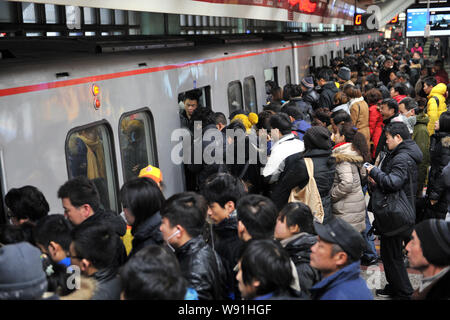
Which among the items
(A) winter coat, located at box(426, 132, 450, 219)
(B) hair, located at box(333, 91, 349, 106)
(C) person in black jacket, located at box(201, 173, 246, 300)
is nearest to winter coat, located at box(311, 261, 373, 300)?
(C) person in black jacket, located at box(201, 173, 246, 300)

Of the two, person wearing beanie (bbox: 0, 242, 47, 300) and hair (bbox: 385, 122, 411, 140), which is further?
hair (bbox: 385, 122, 411, 140)

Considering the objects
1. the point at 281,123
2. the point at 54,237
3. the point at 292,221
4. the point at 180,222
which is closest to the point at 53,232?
the point at 54,237

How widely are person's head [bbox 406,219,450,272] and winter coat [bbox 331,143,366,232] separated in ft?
8.25

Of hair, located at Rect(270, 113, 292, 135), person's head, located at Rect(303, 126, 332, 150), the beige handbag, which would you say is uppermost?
hair, located at Rect(270, 113, 292, 135)

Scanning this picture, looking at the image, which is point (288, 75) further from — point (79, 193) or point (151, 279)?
point (151, 279)

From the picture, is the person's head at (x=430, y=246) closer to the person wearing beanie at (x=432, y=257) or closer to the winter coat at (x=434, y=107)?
the person wearing beanie at (x=432, y=257)

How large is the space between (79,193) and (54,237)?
0.48 m

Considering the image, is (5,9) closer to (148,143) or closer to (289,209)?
(148,143)

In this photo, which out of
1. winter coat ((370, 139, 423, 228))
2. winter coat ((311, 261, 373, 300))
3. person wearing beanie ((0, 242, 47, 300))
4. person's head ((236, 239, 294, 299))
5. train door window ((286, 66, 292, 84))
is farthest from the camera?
train door window ((286, 66, 292, 84))

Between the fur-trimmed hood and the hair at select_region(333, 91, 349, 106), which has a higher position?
the hair at select_region(333, 91, 349, 106)

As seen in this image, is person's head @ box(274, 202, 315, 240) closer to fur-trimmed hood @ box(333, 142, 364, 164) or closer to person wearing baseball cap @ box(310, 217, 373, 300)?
person wearing baseball cap @ box(310, 217, 373, 300)

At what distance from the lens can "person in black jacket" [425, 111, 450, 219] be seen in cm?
543

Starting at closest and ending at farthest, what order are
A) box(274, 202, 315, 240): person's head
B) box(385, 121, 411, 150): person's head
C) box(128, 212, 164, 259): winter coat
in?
box(128, 212, 164, 259): winter coat → box(274, 202, 315, 240): person's head → box(385, 121, 411, 150): person's head

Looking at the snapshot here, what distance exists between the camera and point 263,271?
8.23 feet
